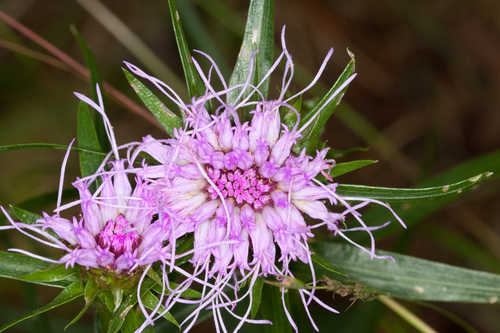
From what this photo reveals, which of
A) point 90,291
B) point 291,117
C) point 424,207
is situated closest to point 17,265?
point 90,291

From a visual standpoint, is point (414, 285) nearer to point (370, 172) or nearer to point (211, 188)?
point (211, 188)

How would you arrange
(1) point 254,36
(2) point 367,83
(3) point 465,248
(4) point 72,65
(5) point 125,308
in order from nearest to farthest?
(5) point 125,308 < (1) point 254,36 < (4) point 72,65 < (3) point 465,248 < (2) point 367,83

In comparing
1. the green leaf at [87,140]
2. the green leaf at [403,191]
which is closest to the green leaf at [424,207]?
the green leaf at [403,191]

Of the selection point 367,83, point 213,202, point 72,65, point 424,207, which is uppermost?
point 367,83

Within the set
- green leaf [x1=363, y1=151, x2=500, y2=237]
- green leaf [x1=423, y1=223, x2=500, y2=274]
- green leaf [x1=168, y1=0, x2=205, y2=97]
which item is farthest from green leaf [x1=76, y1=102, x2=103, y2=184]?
green leaf [x1=423, y1=223, x2=500, y2=274]

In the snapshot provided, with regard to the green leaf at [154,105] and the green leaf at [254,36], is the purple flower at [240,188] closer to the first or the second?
the green leaf at [154,105]

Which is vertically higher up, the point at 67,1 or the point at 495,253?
the point at 67,1

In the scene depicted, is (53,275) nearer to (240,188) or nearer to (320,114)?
(240,188)

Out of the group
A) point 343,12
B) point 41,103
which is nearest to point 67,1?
point 41,103
